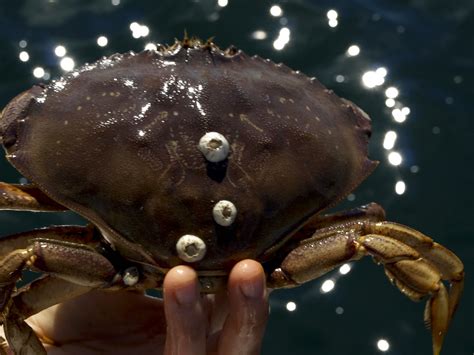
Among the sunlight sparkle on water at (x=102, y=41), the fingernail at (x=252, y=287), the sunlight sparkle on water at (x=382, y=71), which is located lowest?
the sunlight sparkle on water at (x=102, y=41)

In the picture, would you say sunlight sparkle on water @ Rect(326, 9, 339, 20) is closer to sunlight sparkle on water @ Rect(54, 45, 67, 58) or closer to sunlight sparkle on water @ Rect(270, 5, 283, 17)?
sunlight sparkle on water @ Rect(270, 5, 283, 17)

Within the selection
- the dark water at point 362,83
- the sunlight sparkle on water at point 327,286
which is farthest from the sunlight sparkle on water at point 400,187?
the sunlight sparkle on water at point 327,286

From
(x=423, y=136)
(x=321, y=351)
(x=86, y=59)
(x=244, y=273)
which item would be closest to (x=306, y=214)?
(x=244, y=273)

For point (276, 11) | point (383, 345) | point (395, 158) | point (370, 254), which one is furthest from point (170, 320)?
point (276, 11)

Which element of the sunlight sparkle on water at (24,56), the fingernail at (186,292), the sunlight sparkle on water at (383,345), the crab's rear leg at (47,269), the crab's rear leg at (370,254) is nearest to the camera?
the fingernail at (186,292)

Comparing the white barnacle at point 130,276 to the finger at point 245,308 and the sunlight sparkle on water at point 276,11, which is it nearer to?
the finger at point 245,308

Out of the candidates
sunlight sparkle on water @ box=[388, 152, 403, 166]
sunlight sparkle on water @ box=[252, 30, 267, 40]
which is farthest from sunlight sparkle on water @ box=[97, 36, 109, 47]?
sunlight sparkle on water @ box=[388, 152, 403, 166]

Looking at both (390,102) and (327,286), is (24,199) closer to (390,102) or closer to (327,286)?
(327,286)
